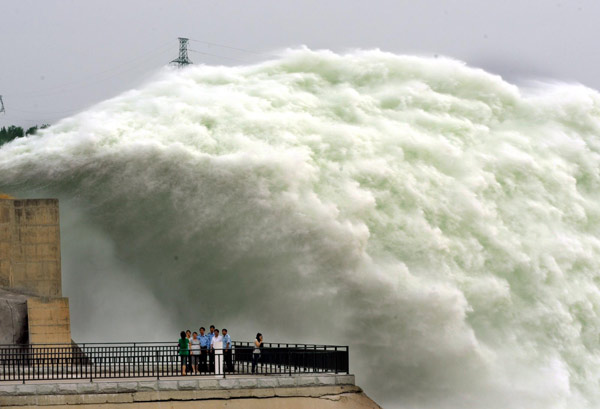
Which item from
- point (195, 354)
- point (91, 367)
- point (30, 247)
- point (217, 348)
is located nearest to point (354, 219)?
point (195, 354)

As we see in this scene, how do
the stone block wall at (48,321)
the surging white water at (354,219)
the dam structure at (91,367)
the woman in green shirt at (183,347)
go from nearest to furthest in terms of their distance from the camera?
the dam structure at (91,367)
the woman in green shirt at (183,347)
the stone block wall at (48,321)
the surging white water at (354,219)

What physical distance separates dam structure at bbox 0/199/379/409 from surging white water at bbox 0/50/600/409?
162 inches

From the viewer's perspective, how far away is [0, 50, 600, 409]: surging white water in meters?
31.2

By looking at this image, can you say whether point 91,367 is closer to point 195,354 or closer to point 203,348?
point 203,348

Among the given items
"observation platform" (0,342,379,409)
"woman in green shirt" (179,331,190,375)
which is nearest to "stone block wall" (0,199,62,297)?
"observation platform" (0,342,379,409)

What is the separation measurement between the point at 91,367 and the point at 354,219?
992 cm

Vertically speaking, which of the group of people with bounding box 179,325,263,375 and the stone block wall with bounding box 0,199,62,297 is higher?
the stone block wall with bounding box 0,199,62,297

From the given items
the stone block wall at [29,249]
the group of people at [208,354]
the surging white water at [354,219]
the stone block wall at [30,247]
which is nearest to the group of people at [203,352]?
the group of people at [208,354]

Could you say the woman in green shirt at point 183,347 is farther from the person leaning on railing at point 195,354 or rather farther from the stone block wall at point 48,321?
the stone block wall at point 48,321

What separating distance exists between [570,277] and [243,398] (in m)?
13.9

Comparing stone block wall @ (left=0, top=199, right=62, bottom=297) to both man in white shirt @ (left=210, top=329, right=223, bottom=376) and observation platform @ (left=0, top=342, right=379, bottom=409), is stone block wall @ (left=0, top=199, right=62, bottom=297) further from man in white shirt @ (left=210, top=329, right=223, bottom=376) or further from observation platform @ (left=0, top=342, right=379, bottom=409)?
man in white shirt @ (left=210, top=329, right=223, bottom=376)

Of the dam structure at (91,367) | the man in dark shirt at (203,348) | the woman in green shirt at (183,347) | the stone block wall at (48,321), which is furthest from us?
the stone block wall at (48,321)

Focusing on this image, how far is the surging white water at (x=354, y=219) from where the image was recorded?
31219 millimetres

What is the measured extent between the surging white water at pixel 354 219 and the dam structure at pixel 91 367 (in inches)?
162
